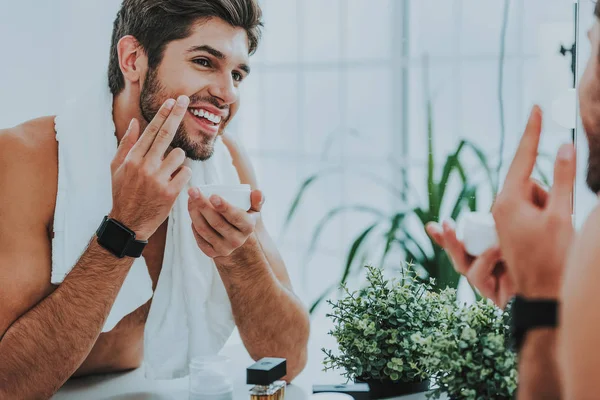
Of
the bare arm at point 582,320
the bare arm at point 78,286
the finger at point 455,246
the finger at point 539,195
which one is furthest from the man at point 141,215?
the bare arm at point 582,320

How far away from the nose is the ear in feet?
0.61

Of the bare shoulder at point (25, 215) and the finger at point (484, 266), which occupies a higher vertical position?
the bare shoulder at point (25, 215)

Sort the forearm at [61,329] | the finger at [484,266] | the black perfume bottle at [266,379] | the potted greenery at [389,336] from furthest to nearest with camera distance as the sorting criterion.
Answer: the forearm at [61,329], the potted greenery at [389,336], the black perfume bottle at [266,379], the finger at [484,266]

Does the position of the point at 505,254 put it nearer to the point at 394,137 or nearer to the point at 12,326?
the point at 12,326

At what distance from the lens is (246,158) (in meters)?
1.84

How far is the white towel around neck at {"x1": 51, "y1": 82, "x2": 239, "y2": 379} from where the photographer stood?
1.44 m

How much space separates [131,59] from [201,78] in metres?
0.20

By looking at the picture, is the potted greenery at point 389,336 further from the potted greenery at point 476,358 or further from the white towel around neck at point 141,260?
the white towel around neck at point 141,260

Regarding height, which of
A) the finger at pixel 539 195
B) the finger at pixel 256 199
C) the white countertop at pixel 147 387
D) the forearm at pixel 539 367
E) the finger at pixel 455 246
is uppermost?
the finger at pixel 256 199

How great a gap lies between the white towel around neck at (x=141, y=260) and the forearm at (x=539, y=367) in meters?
0.90

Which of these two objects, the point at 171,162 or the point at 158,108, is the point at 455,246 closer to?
the point at 171,162

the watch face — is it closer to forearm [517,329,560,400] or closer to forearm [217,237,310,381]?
forearm [217,237,310,381]

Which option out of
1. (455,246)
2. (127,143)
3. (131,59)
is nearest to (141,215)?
(127,143)

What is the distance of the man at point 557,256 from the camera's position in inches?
21.4
